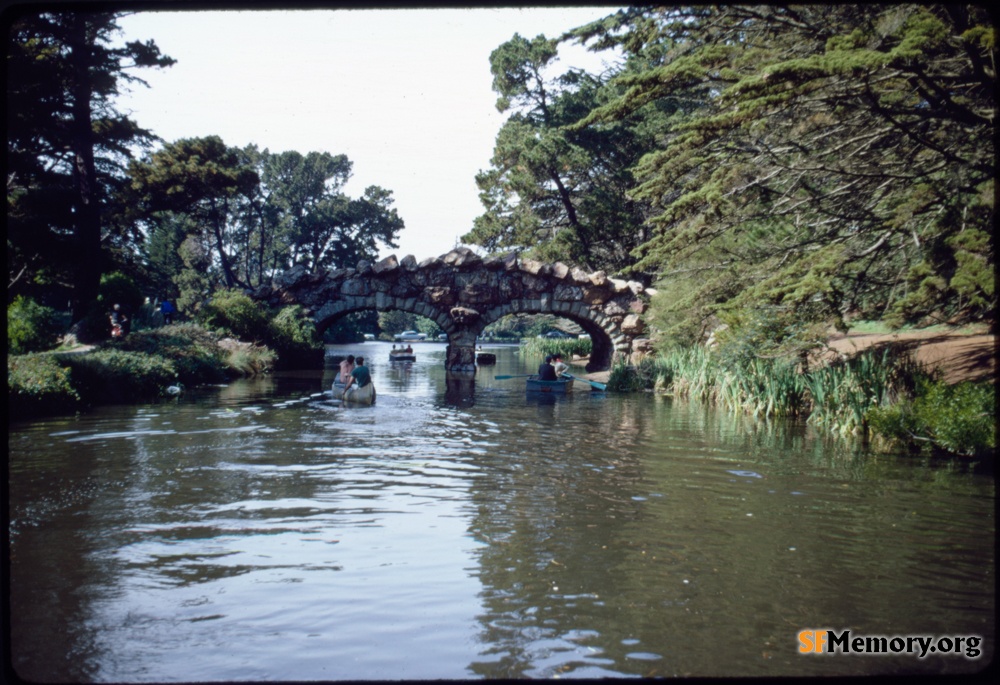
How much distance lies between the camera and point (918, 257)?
1203 cm

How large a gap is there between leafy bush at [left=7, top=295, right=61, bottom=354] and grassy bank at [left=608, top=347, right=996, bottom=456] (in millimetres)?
17715

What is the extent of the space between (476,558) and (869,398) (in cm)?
917

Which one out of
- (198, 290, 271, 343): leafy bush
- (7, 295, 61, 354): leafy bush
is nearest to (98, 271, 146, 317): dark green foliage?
(7, 295, 61, 354): leafy bush

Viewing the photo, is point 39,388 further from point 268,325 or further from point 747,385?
point 268,325

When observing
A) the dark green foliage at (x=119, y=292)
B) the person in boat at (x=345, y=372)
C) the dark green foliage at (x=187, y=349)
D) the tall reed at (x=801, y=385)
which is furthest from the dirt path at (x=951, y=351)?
the dark green foliage at (x=119, y=292)

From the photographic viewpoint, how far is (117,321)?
81.9ft

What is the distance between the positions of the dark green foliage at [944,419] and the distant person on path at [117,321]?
20.5 metres

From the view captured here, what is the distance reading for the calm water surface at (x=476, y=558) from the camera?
4699 mm

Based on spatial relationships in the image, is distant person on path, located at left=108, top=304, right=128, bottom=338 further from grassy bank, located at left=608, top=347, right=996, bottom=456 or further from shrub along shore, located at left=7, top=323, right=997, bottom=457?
grassy bank, located at left=608, top=347, right=996, bottom=456

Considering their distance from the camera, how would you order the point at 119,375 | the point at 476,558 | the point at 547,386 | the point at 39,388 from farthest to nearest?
1. the point at 547,386
2. the point at 119,375
3. the point at 39,388
4. the point at 476,558

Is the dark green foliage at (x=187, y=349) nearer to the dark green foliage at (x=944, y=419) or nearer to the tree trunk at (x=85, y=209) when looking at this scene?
the tree trunk at (x=85, y=209)

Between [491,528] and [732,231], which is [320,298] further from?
[491,528]

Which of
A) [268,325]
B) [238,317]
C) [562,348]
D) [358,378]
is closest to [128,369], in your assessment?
[358,378]

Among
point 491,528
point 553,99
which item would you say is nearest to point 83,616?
point 491,528
